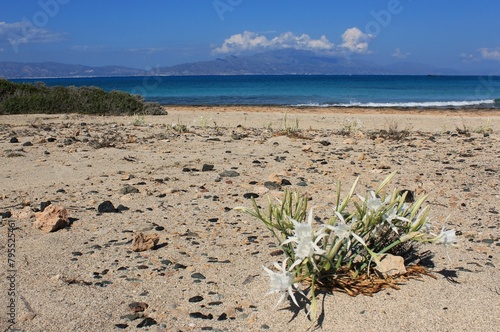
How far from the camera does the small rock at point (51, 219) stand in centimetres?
340

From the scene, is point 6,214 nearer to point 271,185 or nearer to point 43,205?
point 43,205

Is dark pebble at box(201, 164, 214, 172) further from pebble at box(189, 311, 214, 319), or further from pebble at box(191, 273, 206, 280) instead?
pebble at box(189, 311, 214, 319)

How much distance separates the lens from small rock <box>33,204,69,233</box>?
3400mm

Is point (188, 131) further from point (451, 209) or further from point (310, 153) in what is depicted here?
point (451, 209)

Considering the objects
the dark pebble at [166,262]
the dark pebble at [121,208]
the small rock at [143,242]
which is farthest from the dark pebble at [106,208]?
the dark pebble at [166,262]

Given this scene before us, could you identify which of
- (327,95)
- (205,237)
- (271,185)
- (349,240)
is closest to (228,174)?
(271,185)


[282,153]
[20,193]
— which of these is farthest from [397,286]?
[282,153]

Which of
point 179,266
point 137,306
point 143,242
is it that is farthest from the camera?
point 143,242

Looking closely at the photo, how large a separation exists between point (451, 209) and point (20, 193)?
3555mm

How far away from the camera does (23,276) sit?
2.70 meters

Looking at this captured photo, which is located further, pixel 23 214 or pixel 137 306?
pixel 23 214

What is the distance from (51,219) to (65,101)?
12307 mm

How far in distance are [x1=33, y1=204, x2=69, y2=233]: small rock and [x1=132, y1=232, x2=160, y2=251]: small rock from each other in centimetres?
67

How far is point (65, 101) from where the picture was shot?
1484cm
